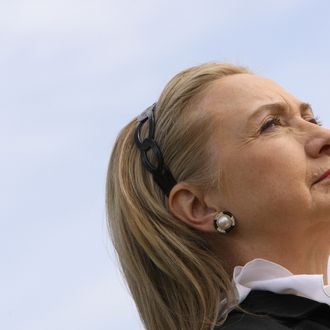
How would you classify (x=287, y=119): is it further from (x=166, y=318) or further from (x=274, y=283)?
(x=166, y=318)

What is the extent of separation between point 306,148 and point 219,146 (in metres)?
0.51

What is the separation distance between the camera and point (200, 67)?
602 cm

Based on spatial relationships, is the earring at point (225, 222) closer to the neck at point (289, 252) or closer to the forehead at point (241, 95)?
the neck at point (289, 252)

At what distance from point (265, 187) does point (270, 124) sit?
1.41 feet

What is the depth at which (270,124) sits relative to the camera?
5.45m

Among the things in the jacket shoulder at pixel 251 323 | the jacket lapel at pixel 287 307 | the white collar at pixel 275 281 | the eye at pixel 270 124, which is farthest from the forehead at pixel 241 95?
the jacket shoulder at pixel 251 323

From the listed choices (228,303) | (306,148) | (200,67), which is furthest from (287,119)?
(228,303)

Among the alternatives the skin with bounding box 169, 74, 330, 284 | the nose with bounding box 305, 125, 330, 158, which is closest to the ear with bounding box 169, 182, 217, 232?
the skin with bounding box 169, 74, 330, 284

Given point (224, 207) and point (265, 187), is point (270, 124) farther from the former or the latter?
point (224, 207)

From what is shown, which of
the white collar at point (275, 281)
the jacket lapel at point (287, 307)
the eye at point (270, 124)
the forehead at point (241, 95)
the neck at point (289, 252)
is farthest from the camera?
the forehead at point (241, 95)

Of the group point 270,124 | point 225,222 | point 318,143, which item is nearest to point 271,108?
point 270,124

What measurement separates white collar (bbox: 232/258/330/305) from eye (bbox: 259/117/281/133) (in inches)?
30.3

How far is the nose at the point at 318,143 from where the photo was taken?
17.4 feet

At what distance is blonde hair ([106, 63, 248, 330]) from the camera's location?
210 inches
